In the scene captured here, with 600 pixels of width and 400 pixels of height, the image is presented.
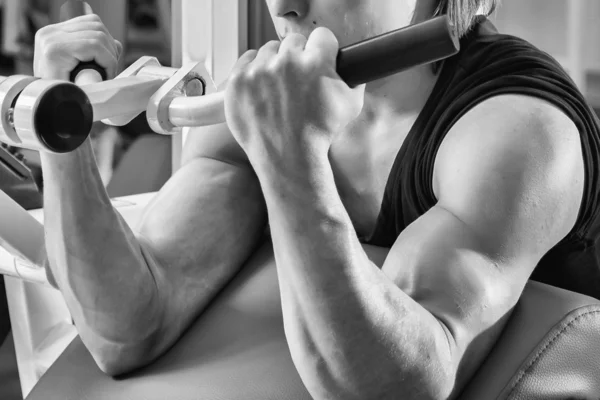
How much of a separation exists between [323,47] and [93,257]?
1.47 feet

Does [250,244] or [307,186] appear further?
A: [250,244]

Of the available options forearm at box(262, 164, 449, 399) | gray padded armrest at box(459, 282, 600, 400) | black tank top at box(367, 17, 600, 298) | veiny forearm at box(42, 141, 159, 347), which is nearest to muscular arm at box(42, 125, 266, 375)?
veiny forearm at box(42, 141, 159, 347)

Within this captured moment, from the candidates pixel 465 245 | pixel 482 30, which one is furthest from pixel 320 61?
pixel 482 30

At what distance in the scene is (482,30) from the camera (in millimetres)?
1155

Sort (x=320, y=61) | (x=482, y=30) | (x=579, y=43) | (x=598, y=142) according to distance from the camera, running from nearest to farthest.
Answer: (x=320, y=61) < (x=598, y=142) < (x=482, y=30) < (x=579, y=43)

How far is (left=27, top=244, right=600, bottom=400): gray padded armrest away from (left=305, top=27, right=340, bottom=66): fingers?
38 cm

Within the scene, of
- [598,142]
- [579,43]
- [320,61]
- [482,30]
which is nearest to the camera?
[320,61]

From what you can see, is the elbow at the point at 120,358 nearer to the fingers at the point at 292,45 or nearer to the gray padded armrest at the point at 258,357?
the gray padded armrest at the point at 258,357

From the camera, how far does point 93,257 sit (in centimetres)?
101

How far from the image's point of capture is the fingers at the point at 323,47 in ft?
2.37

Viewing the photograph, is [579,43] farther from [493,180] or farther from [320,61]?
[320,61]

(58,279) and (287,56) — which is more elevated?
(287,56)

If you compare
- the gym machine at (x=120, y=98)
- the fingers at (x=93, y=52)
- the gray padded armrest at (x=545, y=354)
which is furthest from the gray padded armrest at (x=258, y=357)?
the fingers at (x=93, y=52)

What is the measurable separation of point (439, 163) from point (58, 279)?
0.51m
